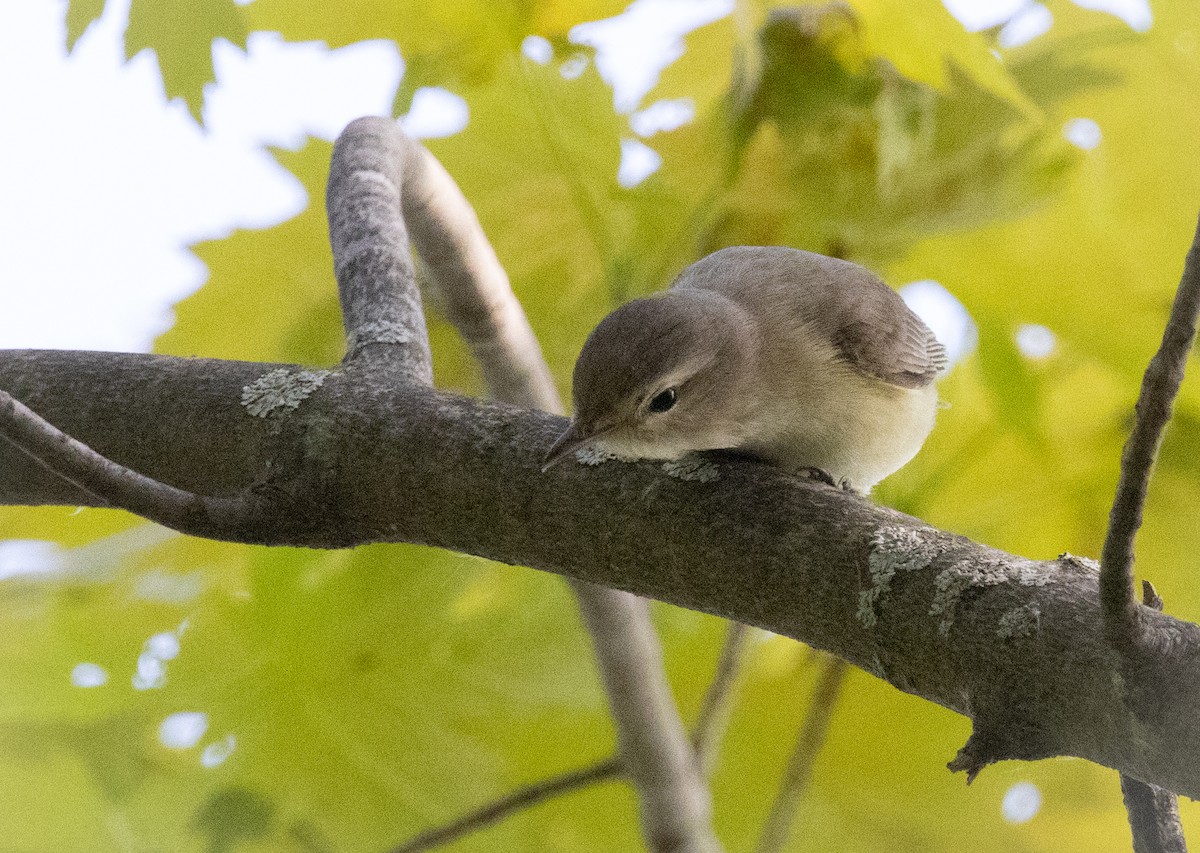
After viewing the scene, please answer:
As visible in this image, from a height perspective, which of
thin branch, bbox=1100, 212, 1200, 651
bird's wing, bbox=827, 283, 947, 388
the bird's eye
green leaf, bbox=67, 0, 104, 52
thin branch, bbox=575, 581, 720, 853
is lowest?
thin branch, bbox=1100, 212, 1200, 651

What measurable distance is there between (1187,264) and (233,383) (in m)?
1.05

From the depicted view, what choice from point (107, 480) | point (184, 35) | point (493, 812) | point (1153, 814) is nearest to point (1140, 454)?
point (1153, 814)

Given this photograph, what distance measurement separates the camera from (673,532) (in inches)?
44.1

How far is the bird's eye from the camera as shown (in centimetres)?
140

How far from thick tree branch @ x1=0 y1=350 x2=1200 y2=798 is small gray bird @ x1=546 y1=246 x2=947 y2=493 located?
0.14m

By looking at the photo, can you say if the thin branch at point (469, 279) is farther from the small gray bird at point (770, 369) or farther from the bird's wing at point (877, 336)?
the bird's wing at point (877, 336)

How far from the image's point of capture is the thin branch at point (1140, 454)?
2.34 ft

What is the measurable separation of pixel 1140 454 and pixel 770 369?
817 millimetres

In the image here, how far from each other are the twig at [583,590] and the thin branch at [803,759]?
0.49 ft

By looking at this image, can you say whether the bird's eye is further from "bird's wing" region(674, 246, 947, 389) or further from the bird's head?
"bird's wing" region(674, 246, 947, 389)

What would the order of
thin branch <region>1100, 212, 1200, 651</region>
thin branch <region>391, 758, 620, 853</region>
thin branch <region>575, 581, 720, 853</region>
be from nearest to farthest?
thin branch <region>1100, 212, 1200, 651</region>
thin branch <region>391, 758, 620, 853</region>
thin branch <region>575, 581, 720, 853</region>

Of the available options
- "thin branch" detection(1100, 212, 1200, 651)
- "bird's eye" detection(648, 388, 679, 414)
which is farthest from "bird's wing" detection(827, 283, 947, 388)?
"thin branch" detection(1100, 212, 1200, 651)

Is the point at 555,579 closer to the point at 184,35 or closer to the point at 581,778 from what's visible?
the point at 581,778

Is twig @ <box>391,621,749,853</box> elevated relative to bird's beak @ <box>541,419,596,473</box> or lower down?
lower down
